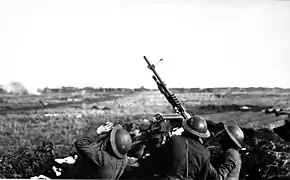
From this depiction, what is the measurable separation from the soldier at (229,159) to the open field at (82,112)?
878mm

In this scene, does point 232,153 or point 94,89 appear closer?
point 232,153

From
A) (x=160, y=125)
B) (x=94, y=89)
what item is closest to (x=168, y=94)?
(x=160, y=125)

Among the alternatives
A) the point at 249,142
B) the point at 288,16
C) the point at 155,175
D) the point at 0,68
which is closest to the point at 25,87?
the point at 0,68

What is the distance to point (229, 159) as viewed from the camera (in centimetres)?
438

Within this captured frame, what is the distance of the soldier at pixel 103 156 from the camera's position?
423 cm

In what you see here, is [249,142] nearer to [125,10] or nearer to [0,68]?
[125,10]

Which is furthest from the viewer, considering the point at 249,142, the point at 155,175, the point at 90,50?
the point at 90,50

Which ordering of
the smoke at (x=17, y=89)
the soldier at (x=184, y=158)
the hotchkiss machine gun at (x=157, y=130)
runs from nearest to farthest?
the soldier at (x=184, y=158)
the hotchkiss machine gun at (x=157, y=130)
the smoke at (x=17, y=89)

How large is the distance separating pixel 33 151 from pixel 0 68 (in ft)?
3.23

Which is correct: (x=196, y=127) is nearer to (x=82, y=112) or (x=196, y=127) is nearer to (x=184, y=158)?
(x=184, y=158)

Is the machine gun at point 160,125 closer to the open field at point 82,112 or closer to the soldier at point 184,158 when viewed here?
the open field at point 82,112

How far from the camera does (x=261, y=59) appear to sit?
18.2 ft

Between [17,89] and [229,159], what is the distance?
2.51m

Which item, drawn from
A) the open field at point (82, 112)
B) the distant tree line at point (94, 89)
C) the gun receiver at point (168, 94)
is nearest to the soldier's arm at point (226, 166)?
the gun receiver at point (168, 94)
